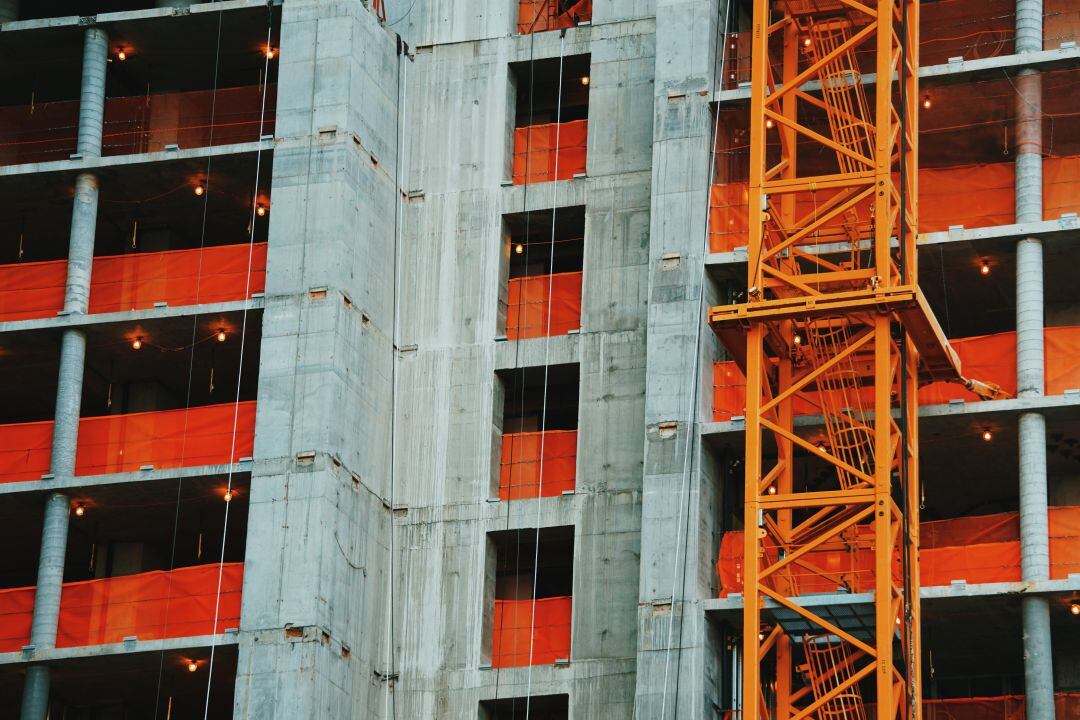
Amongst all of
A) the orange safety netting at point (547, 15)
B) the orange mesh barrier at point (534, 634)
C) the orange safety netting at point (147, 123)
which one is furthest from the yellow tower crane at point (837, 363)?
the orange safety netting at point (147, 123)

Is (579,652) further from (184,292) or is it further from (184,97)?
(184,97)

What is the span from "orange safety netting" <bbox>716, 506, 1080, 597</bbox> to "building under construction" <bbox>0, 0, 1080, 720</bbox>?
9 cm

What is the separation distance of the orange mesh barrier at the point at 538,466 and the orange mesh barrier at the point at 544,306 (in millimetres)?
2680

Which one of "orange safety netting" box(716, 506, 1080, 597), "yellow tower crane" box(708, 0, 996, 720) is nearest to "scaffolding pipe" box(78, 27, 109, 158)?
"yellow tower crane" box(708, 0, 996, 720)

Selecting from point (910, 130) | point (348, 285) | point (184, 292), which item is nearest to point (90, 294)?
point (184, 292)

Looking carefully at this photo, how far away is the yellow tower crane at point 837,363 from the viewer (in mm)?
53188

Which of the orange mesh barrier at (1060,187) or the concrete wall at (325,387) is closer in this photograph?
the concrete wall at (325,387)

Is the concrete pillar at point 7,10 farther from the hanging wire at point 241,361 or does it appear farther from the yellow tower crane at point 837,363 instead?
the yellow tower crane at point 837,363

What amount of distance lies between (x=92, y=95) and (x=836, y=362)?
68.1 feet

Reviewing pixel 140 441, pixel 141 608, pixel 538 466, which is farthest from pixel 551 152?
pixel 141 608

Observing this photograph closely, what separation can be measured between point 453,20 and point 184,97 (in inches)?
279

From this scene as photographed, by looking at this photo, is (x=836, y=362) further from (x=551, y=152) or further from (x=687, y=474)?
(x=551, y=152)

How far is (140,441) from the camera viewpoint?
6000 cm

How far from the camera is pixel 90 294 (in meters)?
62.2
